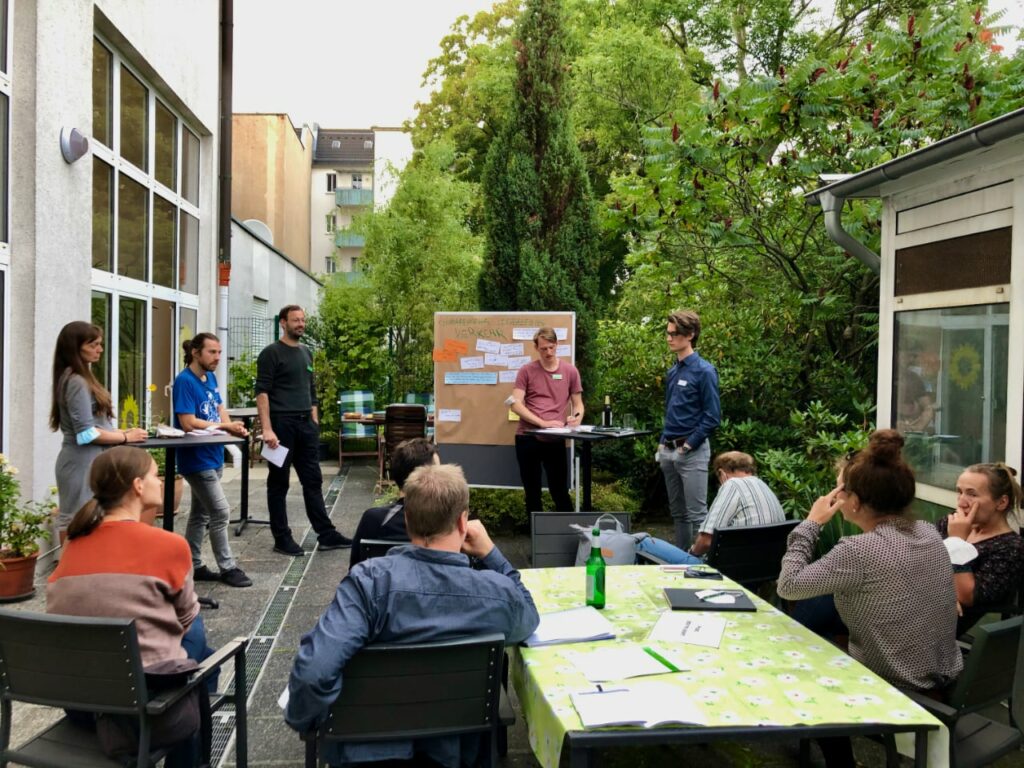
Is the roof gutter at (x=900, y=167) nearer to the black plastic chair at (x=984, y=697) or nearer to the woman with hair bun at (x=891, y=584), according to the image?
the woman with hair bun at (x=891, y=584)

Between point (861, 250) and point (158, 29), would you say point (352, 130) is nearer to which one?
point (158, 29)

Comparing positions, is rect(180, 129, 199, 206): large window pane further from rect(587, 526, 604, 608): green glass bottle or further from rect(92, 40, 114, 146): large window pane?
rect(587, 526, 604, 608): green glass bottle

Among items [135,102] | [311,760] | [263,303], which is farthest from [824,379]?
[263,303]

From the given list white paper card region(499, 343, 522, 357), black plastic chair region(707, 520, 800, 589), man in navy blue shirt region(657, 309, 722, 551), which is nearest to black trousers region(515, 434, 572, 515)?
man in navy blue shirt region(657, 309, 722, 551)

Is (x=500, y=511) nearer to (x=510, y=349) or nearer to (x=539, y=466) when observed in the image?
(x=539, y=466)

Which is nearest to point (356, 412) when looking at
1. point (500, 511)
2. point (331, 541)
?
point (500, 511)

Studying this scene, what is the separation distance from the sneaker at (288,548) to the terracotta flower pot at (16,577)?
6.17ft

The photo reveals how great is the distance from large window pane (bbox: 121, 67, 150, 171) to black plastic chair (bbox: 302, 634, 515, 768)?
23.4 feet

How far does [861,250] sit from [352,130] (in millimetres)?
49722

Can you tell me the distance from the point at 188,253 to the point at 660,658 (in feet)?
31.2

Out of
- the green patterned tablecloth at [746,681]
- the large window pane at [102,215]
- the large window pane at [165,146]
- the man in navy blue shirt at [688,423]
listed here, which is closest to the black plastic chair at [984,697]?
the green patterned tablecloth at [746,681]

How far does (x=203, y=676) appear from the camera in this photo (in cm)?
257

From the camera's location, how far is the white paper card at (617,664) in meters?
2.38

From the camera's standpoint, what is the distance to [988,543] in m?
3.24
